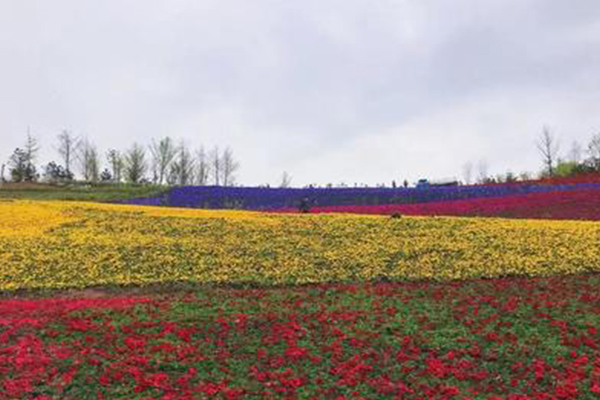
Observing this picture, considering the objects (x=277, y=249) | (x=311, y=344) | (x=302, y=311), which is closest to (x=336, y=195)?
(x=277, y=249)

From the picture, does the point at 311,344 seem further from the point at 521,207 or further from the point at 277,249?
the point at 521,207

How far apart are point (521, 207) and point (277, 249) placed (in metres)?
14.7

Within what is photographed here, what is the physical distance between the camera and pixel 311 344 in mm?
10039

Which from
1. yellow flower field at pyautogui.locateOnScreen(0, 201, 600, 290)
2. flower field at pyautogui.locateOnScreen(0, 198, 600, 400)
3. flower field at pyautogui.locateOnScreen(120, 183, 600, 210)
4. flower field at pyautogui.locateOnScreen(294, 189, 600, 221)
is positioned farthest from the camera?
flower field at pyautogui.locateOnScreen(120, 183, 600, 210)

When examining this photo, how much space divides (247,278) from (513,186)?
2431 centimetres

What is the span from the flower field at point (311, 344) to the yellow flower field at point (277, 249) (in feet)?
5.01

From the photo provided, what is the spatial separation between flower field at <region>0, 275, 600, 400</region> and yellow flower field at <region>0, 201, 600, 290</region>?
1528 mm

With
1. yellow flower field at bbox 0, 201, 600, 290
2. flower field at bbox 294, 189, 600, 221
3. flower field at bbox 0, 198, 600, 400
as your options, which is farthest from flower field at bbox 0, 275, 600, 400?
flower field at bbox 294, 189, 600, 221

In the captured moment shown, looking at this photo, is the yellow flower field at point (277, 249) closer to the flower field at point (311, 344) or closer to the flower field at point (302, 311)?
the flower field at point (302, 311)

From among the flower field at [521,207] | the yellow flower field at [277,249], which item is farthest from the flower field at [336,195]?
the yellow flower field at [277,249]

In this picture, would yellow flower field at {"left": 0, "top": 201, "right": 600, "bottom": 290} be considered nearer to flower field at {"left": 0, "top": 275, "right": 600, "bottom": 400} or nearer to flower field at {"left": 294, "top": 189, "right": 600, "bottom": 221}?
flower field at {"left": 0, "top": 275, "right": 600, "bottom": 400}

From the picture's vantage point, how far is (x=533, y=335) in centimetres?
1032

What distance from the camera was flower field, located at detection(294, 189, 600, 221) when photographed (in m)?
25.7

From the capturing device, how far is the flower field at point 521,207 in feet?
84.3
